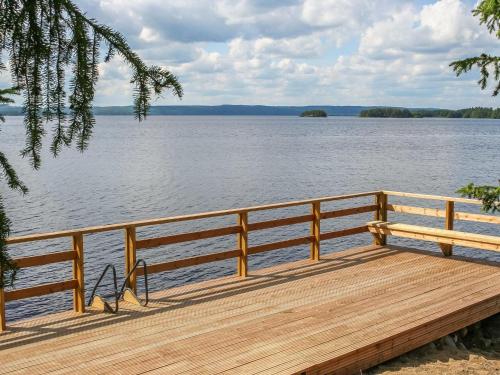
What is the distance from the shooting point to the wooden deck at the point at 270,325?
554cm

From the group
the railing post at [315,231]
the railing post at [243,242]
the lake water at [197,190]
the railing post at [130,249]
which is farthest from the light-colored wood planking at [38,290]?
the railing post at [315,231]

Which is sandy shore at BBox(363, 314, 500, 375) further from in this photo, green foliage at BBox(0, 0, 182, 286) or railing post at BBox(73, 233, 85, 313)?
green foliage at BBox(0, 0, 182, 286)

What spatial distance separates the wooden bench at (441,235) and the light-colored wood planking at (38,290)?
5.59 meters

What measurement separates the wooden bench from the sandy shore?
1.71m

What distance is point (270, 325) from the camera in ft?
21.4

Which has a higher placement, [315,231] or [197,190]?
[315,231]

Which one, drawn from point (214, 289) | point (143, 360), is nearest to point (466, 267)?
point (214, 289)

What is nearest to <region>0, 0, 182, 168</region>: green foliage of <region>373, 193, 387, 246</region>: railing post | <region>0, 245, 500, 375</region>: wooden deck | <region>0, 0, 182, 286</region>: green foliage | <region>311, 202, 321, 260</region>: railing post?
<region>0, 0, 182, 286</region>: green foliage

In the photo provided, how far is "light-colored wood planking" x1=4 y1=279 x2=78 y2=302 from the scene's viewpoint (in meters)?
6.30

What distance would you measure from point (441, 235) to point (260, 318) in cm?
412

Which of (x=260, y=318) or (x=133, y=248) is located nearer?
(x=260, y=318)

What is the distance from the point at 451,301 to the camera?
24.4 feet

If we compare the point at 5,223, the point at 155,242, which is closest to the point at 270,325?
the point at 155,242

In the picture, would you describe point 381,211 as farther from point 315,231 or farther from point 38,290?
point 38,290
